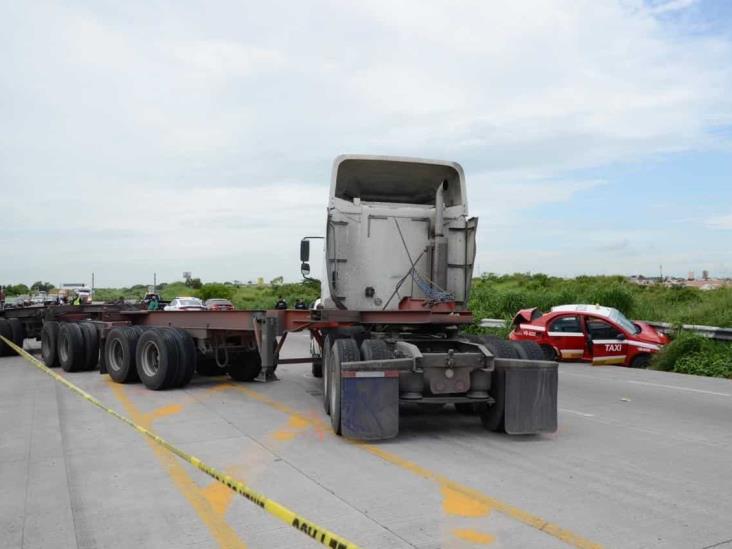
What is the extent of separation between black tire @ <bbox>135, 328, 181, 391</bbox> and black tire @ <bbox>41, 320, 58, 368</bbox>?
193 inches

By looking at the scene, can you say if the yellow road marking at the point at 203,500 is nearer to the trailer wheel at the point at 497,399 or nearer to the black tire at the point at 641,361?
the trailer wheel at the point at 497,399

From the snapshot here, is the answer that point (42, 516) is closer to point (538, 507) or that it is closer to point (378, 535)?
point (378, 535)

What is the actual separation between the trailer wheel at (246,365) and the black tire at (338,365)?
207 inches

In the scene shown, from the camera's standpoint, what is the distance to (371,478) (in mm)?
6199

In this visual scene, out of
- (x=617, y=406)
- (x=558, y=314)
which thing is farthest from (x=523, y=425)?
(x=558, y=314)

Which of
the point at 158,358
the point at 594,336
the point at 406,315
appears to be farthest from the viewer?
the point at 594,336

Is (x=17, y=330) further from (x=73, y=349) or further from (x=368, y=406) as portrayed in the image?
(x=368, y=406)

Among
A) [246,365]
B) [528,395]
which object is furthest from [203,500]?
[246,365]

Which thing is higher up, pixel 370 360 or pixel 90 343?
pixel 370 360

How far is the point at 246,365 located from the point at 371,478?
294 inches

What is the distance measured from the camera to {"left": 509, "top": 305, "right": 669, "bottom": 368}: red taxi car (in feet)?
52.5

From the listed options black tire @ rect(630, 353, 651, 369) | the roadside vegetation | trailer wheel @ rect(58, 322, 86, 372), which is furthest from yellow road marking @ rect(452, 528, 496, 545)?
black tire @ rect(630, 353, 651, 369)

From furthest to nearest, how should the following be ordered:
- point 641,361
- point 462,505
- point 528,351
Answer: point 641,361, point 528,351, point 462,505

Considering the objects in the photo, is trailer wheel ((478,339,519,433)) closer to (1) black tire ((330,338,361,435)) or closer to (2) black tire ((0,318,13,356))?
(1) black tire ((330,338,361,435))
